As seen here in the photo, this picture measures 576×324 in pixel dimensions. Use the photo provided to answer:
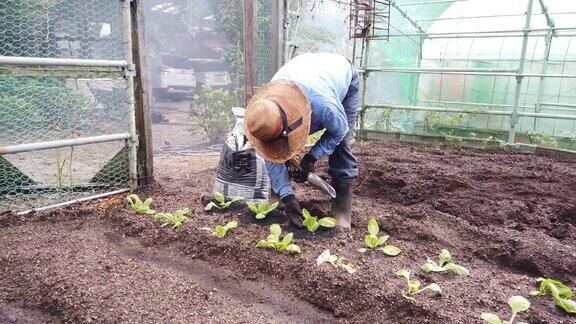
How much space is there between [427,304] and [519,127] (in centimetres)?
731

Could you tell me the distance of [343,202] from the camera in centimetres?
345

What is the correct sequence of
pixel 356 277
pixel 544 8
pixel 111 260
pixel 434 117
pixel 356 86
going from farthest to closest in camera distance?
pixel 434 117, pixel 544 8, pixel 356 86, pixel 111 260, pixel 356 277

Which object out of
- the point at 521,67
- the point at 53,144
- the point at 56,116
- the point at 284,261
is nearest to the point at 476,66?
the point at 521,67

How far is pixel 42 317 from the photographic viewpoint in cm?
221

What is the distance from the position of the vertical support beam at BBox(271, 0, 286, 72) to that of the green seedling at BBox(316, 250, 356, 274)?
3365 millimetres

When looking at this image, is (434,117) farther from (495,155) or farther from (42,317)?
(42,317)

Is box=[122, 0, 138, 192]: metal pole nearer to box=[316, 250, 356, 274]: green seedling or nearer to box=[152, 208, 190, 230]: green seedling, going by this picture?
box=[152, 208, 190, 230]: green seedling

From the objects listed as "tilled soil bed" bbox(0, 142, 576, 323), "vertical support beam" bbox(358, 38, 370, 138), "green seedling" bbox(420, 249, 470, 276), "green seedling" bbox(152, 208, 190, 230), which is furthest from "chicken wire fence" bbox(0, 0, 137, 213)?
"vertical support beam" bbox(358, 38, 370, 138)

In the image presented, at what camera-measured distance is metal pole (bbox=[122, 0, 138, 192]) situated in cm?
366

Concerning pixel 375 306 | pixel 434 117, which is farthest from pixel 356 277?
pixel 434 117

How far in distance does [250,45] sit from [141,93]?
1.72 m

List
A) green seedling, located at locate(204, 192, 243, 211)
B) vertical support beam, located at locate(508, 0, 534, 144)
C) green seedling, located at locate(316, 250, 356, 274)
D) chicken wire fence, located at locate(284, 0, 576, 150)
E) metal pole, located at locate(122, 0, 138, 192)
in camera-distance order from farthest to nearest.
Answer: chicken wire fence, located at locate(284, 0, 576, 150)
vertical support beam, located at locate(508, 0, 534, 144)
metal pole, located at locate(122, 0, 138, 192)
green seedling, located at locate(204, 192, 243, 211)
green seedling, located at locate(316, 250, 356, 274)

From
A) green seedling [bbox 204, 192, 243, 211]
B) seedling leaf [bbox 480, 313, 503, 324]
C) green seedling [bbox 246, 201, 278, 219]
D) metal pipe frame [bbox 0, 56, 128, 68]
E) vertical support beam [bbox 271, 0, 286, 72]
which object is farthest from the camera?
vertical support beam [bbox 271, 0, 286, 72]

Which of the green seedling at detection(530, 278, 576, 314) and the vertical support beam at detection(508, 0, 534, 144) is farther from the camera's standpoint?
the vertical support beam at detection(508, 0, 534, 144)
